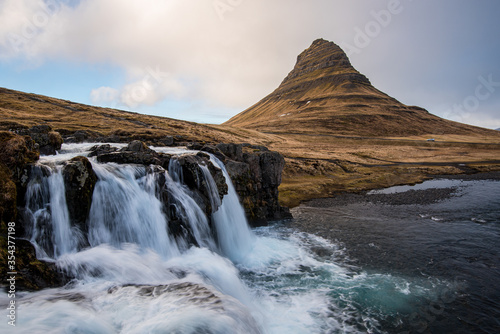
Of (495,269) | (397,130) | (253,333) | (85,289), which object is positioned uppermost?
(397,130)

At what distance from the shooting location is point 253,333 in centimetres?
970

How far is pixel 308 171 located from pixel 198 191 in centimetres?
4929

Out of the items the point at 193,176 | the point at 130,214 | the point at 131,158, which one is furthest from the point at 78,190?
the point at 193,176

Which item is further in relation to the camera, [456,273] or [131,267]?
[456,273]

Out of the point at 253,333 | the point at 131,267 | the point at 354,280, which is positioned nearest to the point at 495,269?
the point at 354,280

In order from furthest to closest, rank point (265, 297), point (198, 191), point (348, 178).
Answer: point (348, 178)
point (198, 191)
point (265, 297)

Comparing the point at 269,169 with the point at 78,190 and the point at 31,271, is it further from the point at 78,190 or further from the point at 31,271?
the point at 31,271

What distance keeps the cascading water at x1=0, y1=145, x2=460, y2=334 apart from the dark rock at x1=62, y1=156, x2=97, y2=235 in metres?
0.28

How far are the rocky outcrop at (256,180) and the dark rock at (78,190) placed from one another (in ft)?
52.6

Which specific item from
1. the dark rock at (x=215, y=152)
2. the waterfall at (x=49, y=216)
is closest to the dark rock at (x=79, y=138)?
the dark rock at (x=215, y=152)

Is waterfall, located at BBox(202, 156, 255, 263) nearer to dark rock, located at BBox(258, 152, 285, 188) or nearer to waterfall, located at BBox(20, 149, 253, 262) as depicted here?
waterfall, located at BBox(20, 149, 253, 262)

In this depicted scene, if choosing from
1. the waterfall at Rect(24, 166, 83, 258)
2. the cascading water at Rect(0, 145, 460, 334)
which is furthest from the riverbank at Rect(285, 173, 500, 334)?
the waterfall at Rect(24, 166, 83, 258)

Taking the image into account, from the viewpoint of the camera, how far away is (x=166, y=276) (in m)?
13.0

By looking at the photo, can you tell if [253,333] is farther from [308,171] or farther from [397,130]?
[397,130]
